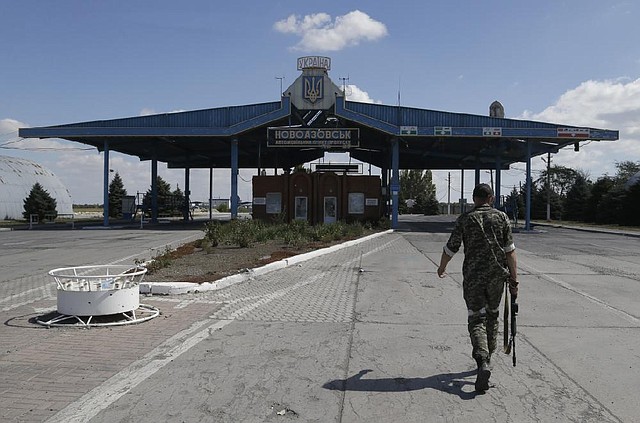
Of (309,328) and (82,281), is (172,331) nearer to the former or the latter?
(309,328)

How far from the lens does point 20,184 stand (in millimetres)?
59406

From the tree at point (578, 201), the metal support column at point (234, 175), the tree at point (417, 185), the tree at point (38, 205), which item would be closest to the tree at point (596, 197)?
the tree at point (578, 201)

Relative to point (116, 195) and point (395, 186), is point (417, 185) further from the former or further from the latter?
point (395, 186)

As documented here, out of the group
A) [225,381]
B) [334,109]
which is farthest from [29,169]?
[225,381]

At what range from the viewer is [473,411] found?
4.92m

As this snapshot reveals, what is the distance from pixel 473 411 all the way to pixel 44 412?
355cm

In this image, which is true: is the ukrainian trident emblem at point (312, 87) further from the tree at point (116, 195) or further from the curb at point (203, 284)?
the tree at point (116, 195)

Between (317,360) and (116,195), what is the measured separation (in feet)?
239

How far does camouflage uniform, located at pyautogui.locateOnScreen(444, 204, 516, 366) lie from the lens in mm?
5688

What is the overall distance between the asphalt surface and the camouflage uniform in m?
0.55

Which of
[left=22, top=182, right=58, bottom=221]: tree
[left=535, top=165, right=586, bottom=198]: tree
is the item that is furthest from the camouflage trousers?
[left=535, top=165, right=586, bottom=198]: tree

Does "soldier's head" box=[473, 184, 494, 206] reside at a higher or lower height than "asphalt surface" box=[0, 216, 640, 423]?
higher

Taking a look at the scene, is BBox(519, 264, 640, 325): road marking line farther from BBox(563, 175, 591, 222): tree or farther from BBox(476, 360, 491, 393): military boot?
BBox(563, 175, 591, 222): tree

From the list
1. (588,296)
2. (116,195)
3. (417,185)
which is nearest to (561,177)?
(417,185)
